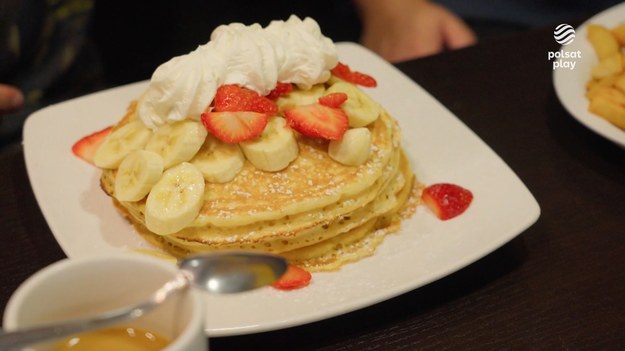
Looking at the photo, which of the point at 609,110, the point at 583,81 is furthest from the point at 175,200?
the point at 583,81

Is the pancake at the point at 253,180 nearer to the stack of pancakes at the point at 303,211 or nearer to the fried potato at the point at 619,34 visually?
the stack of pancakes at the point at 303,211

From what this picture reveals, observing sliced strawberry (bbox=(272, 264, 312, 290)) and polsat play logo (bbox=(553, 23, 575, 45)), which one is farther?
polsat play logo (bbox=(553, 23, 575, 45))

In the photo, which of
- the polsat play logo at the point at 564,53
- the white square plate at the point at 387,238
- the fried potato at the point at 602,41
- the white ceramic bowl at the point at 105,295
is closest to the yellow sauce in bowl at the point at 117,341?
the white ceramic bowl at the point at 105,295

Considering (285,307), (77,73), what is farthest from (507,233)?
(77,73)

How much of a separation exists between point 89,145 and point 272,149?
1.60 feet

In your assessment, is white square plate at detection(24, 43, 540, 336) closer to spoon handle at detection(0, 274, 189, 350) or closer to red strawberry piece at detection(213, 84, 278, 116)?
red strawberry piece at detection(213, 84, 278, 116)

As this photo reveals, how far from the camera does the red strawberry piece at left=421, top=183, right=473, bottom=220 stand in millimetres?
1475

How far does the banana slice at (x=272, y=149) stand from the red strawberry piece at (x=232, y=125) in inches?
0.9

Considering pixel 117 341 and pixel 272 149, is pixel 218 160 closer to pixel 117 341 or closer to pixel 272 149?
pixel 272 149

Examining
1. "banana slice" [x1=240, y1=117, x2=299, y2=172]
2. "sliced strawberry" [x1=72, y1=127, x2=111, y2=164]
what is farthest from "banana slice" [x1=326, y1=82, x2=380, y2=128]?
"sliced strawberry" [x1=72, y1=127, x2=111, y2=164]

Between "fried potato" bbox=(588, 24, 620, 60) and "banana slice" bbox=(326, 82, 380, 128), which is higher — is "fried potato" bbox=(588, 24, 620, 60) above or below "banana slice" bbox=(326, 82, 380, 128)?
below

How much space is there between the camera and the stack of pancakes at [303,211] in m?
1.33

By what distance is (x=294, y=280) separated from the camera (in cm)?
130

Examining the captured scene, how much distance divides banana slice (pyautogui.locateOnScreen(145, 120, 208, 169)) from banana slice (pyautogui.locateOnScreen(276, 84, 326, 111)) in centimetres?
20
